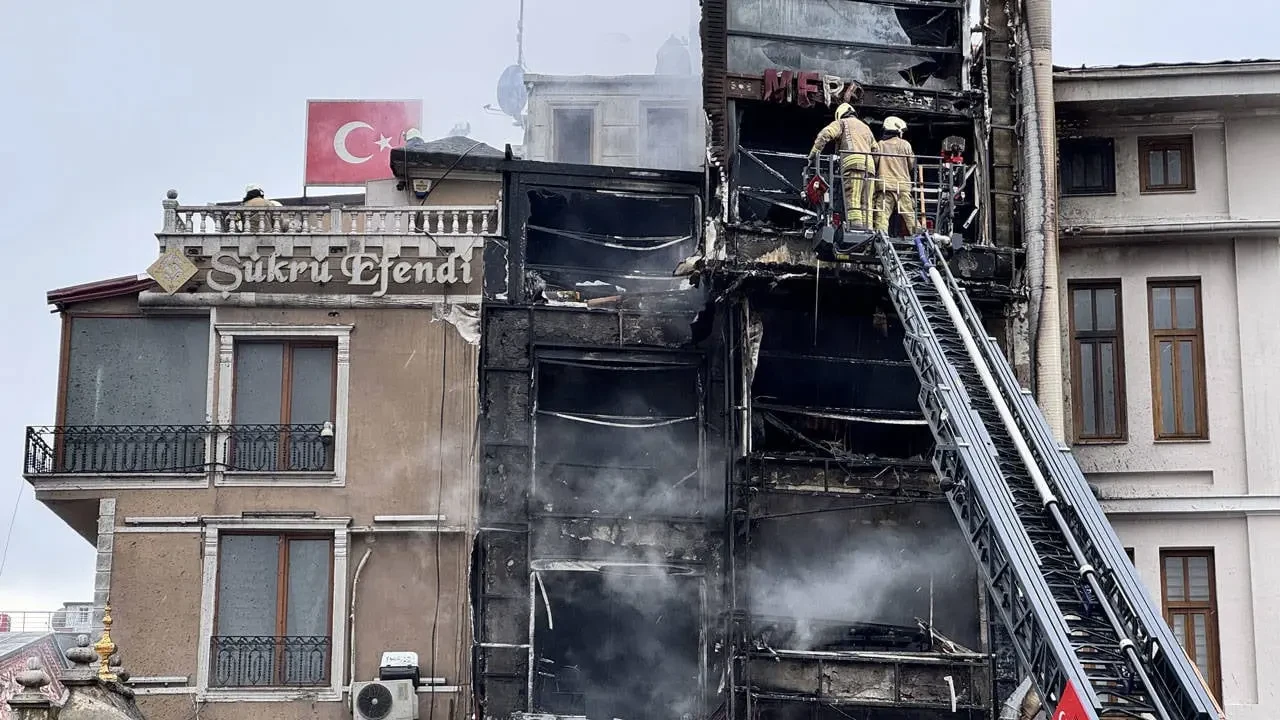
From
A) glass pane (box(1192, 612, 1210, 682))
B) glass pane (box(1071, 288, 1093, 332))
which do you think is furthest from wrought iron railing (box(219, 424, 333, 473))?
glass pane (box(1192, 612, 1210, 682))

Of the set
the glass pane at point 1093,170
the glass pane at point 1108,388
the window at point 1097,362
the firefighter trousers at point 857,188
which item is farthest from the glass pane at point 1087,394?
the firefighter trousers at point 857,188

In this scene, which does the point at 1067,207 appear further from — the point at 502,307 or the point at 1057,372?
the point at 502,307

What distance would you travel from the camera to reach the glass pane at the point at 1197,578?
29.2 m

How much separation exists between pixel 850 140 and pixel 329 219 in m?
9.18

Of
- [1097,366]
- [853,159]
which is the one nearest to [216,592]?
[853,159]

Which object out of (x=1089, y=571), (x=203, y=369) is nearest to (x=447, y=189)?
(x=203, y=369)

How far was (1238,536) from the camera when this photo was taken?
95.8 ft

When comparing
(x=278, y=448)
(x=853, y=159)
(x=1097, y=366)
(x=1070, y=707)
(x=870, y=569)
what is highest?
(x=853, y=159)

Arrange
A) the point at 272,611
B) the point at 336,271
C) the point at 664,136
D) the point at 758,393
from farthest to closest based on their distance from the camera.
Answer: the point at 664,136 → the point at 336,271 → the point at 758,393 → the point at 272,611

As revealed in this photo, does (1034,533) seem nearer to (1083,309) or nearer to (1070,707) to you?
(1070,707)

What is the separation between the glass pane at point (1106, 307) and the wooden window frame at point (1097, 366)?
51mm

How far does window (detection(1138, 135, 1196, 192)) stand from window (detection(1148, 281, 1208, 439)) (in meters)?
1.70

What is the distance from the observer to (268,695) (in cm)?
2870

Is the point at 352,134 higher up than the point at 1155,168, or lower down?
higher up
